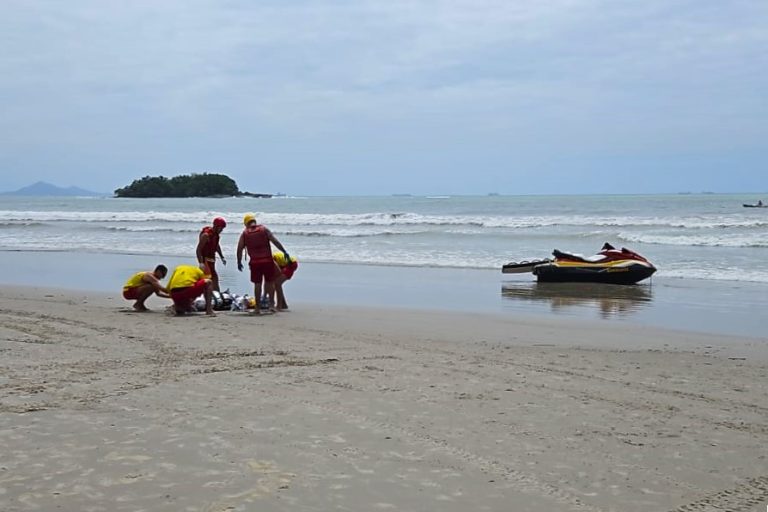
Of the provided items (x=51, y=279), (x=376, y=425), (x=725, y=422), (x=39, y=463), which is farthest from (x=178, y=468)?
(x=51, y=279)

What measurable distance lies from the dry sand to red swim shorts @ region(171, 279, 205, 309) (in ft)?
5.68

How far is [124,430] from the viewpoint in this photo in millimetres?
4785

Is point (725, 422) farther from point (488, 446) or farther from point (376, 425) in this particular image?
point (376, 425)

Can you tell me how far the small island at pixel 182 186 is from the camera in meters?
113

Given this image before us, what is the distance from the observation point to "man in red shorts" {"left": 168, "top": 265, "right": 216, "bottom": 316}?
10633 mm

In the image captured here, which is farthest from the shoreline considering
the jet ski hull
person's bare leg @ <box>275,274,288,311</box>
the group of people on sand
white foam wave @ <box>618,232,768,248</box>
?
white foam wave @ <box>618,232,768,248</box>

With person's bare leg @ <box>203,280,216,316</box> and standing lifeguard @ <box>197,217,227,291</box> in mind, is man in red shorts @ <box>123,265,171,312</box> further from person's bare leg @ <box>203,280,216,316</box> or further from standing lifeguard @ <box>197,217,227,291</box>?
standing lifeguard @ <box>197,217,227,291</box>

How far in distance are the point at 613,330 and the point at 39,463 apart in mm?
7558

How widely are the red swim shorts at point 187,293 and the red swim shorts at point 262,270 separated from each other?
84 cm

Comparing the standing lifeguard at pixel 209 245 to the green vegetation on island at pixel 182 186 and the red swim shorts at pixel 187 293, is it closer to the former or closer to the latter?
the red swim shorts at pixel 187 293

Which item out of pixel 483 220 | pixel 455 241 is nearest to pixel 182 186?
pixel 483 220

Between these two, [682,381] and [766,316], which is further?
[766,316]

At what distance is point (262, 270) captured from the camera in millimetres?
11328

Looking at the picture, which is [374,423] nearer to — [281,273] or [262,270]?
[262,270]
